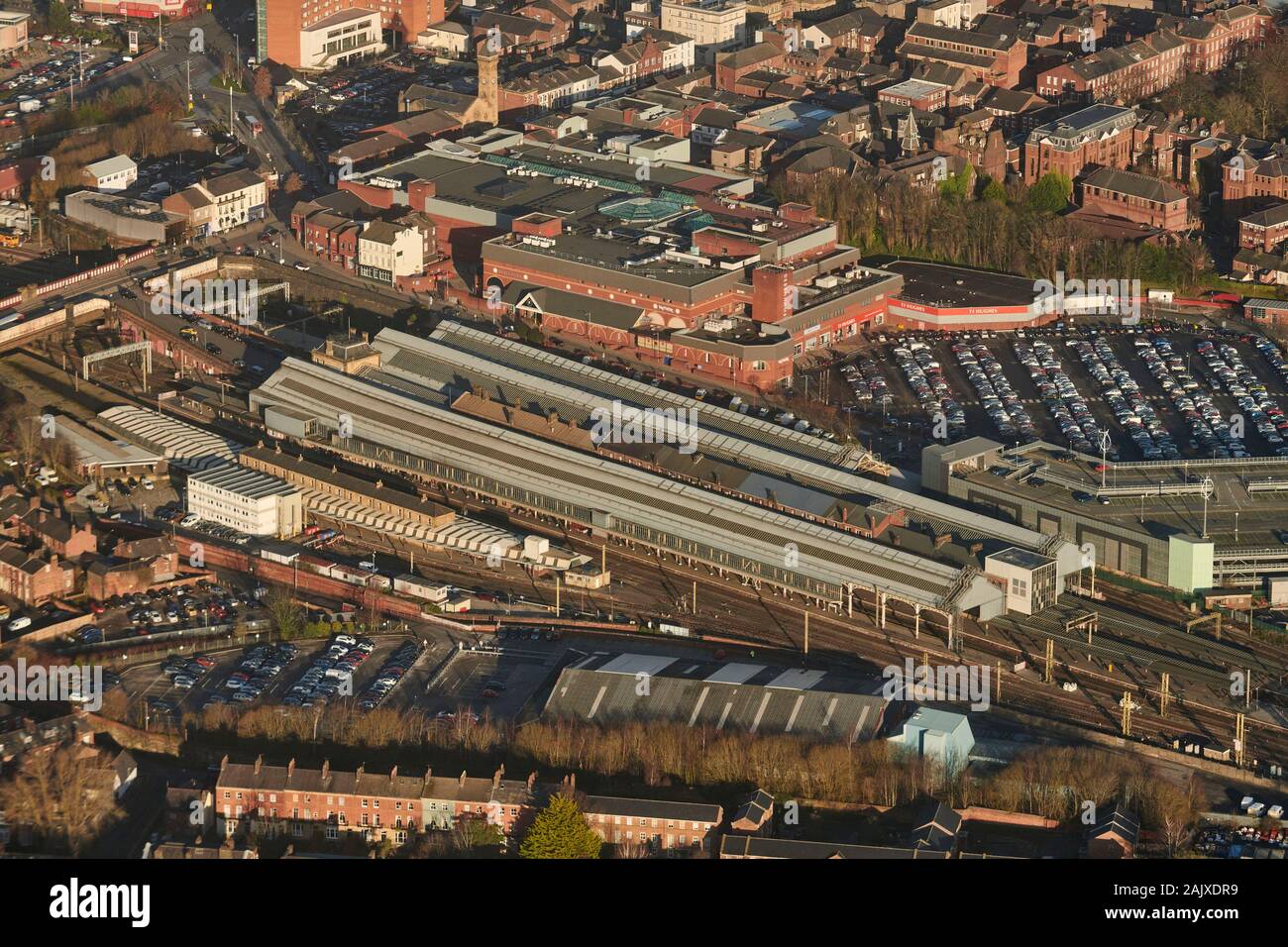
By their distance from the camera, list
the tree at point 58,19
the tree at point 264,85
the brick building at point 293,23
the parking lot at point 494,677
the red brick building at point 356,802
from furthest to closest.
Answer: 1. the tree at point 58,19
2. the brick building at point 293,23
3. the tree at point 264,85
4. the parking lot at point 494,677
5. the red brick building at point 356,802

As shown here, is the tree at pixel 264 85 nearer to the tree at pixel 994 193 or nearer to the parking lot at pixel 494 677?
the tree at pixel 994 193

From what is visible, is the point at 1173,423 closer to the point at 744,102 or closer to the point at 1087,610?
the point at 1087,610

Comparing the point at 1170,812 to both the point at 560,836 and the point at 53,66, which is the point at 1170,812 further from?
the point at 53,66

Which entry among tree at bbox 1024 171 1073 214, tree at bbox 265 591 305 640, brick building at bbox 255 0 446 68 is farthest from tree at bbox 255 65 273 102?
tree at bbox 265 591 305 640

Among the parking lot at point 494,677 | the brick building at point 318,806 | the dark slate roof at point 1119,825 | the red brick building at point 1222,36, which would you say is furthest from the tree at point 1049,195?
the brick building at point 318,806

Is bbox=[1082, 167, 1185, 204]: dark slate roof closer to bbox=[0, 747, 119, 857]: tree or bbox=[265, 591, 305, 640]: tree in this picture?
bbox=[265, 591, 305, 640]: tree

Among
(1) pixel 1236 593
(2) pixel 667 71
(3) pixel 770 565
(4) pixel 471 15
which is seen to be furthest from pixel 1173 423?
(4) pixel 471 15
